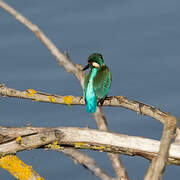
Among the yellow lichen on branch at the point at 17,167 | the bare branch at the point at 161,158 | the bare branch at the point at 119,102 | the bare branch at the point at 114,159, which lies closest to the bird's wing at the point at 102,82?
the bare branch at the point at 119,102

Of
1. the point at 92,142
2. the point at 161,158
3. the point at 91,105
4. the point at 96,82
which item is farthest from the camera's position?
the point at 96,82

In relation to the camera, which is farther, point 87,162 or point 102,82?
point 102,82

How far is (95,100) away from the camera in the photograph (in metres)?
7.09

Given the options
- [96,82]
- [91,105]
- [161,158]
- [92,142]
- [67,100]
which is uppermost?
[96,82]

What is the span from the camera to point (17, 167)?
614 cm

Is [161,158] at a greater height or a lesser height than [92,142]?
lesser

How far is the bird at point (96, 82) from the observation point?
23.1 ft

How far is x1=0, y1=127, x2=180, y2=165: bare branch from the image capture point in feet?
18.2

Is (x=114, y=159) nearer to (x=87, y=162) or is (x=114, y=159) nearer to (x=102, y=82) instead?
(x=87, y=162)

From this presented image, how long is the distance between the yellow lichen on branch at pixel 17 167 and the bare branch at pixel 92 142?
55 centimetres

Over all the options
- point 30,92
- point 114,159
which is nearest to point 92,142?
point 30,92

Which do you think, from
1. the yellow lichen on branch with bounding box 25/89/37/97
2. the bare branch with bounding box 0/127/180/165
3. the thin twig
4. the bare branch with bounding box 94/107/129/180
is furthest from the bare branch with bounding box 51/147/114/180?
the bare branch with bounding box 0/127/180/165

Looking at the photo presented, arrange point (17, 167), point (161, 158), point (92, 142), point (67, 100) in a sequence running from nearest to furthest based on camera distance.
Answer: point (161, 158)
point (92, 142)
point (17, 167)
point (67, 100)

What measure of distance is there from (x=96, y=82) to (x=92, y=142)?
1709 millimetres
